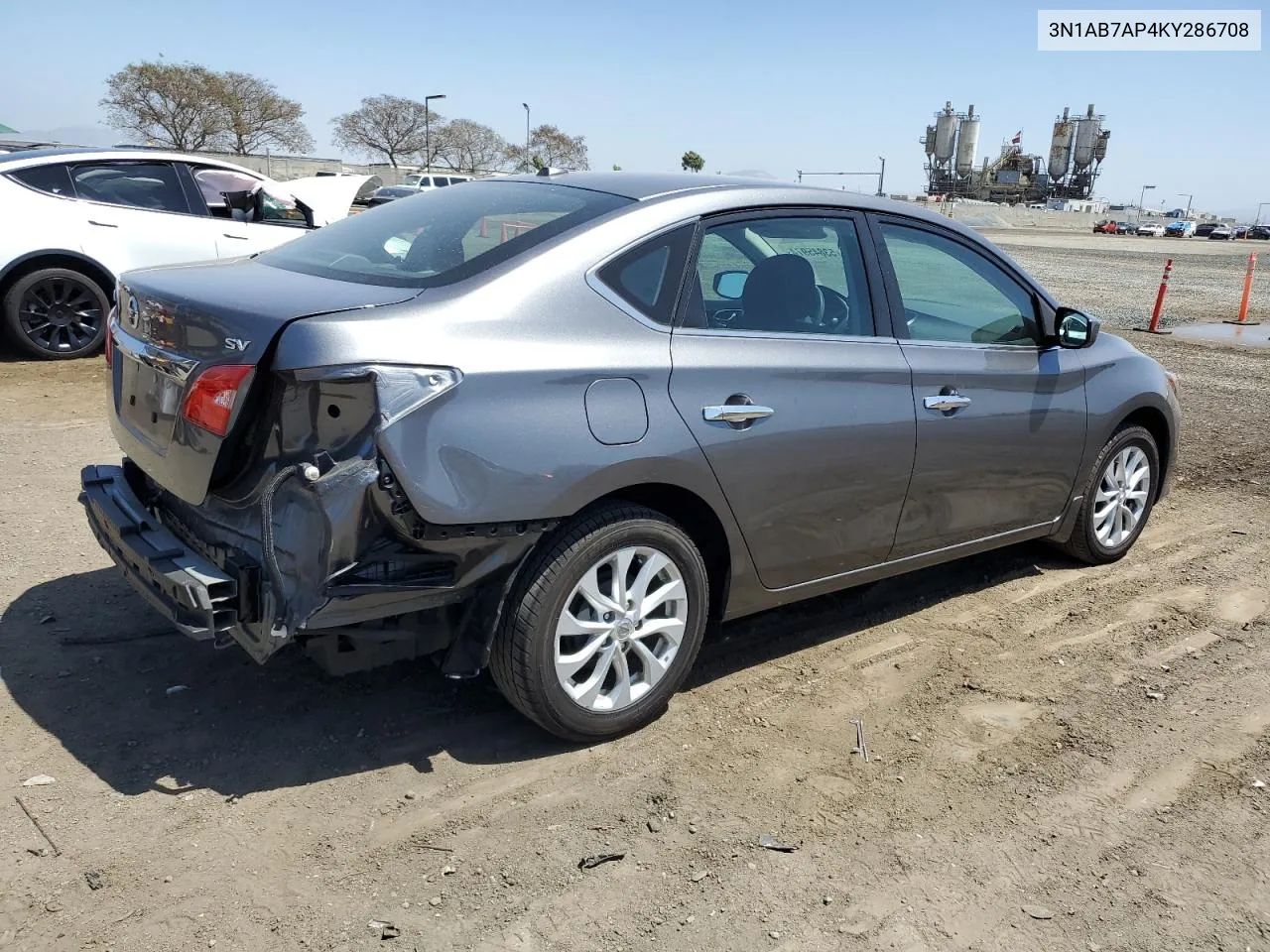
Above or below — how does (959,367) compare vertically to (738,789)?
above

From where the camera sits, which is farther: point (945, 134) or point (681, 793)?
point (945, 134)

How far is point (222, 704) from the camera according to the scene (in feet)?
11.0

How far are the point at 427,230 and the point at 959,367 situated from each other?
2.09 metres

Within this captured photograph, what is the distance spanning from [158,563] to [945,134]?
126m

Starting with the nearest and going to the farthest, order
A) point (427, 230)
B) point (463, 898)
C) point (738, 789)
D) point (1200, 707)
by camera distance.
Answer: point (463, 898) → point (738, 789) → point (427, 230) → point (1200, 707)

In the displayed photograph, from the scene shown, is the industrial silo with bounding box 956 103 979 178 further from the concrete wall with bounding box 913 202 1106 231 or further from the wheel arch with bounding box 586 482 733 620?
the wheel arch with bounding box 586 482 733 620

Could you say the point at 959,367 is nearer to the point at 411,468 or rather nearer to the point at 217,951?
the point at 411,468

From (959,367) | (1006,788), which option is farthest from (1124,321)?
(1006,788)

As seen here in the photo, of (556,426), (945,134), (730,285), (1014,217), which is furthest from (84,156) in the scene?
(945,134)

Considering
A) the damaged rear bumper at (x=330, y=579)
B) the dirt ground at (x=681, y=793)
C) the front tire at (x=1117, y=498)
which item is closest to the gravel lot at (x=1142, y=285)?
the front tire at (x=1117, y=498)

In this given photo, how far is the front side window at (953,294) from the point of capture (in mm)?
3971

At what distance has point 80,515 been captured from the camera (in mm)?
5000

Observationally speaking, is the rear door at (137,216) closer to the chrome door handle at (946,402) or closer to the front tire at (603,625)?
the front tire at (603,625)

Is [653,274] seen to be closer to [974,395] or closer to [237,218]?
[974,395]
